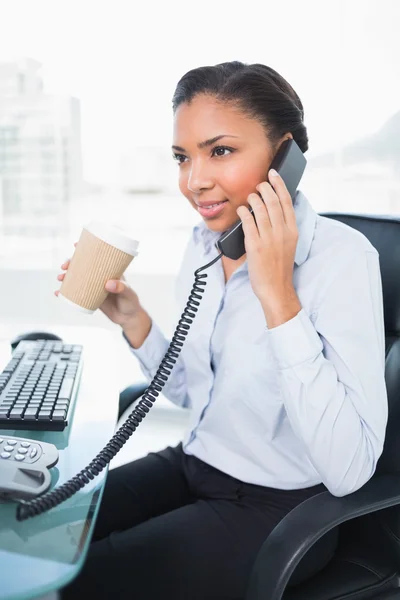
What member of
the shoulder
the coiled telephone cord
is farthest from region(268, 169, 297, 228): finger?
the coiled telephone cord

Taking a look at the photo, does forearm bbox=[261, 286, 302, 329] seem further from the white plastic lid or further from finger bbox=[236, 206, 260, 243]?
the white plastic lid

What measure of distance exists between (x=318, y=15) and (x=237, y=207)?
176 cm

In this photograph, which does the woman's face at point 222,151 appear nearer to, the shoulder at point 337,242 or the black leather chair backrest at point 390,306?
the shoulder at point 337,242

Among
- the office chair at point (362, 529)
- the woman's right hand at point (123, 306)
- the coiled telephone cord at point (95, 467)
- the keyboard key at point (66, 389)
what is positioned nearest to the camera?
the coiled telephone cord at point (95, 467)

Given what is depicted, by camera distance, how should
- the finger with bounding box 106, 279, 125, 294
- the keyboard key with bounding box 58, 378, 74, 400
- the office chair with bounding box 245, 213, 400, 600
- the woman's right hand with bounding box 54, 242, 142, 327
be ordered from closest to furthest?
the office chair with bounding box 245, 213, 400, 600 < the keyboard key with bounding box 58, 378, 74, 400 < the finger with bounding box 106, 279, 125, 294 < the woman's right hand with bounding box 54, 242, 142, 327

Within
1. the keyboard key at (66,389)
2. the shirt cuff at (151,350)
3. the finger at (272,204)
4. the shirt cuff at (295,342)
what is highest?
the finger at (272,204)

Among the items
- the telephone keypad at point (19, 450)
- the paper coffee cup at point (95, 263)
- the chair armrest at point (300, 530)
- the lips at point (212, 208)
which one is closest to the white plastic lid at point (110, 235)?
the paper coffee cup at point (95, 263)

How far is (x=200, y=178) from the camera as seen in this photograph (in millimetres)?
1100

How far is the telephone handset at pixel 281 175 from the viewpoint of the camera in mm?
1086

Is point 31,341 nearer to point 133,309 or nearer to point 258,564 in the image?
point 133,309

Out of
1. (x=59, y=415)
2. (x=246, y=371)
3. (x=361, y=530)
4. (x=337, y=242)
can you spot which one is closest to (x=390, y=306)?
(x=337, y=242)

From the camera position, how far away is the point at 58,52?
2.87 m

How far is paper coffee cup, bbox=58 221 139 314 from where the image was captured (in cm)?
111

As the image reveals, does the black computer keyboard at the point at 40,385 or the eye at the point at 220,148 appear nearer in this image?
the black computer keyboard at the point at 40,385
